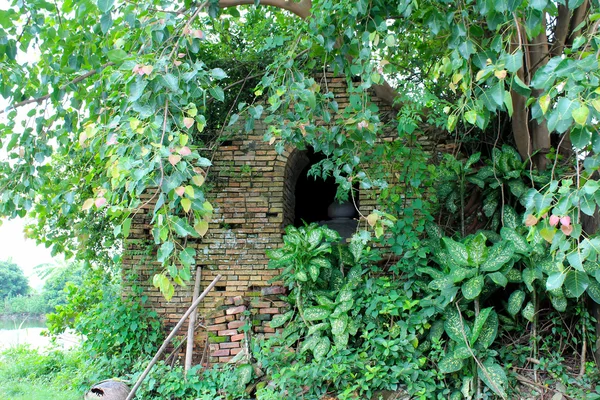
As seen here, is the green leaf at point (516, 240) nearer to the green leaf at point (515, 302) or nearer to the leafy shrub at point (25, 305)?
the green leaf at point (515, 302)

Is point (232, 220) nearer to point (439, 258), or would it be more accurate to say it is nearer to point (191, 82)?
point (439, 258)

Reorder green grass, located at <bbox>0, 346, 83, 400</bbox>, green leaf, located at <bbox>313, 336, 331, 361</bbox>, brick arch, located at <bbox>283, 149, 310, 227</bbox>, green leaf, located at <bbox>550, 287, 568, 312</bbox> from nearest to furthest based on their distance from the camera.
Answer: green leaf, located at <bbox>550, 287, 568, 312</bbox>, green leaf, located at <bbox>313, 336, 331, 361</bbox>, green grass, located at <bbox>0, 346, 83, 400</bbox>, brick arch, located at <bbox>283, 149, 310, 227</bbox>

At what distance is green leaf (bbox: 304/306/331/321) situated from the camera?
16.1ft

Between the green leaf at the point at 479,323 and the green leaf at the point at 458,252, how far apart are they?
1.43 feet

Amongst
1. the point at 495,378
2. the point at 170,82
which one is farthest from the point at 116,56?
the point at 495,378

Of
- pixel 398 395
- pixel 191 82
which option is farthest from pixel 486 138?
pixel 191 82

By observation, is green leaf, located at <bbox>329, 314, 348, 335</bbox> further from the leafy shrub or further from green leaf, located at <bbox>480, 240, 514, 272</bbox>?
the leafy shrub

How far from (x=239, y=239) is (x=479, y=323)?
2.65 meters

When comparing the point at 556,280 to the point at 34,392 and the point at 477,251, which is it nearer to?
the point at 477,251

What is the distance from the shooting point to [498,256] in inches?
181

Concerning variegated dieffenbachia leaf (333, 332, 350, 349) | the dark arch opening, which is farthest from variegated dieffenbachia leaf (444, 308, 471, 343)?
the dark arch opening

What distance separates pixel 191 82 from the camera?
320 cm

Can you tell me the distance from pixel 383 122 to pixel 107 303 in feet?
11.7

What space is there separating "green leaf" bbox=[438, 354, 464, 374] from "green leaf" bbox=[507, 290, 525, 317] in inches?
24.9
